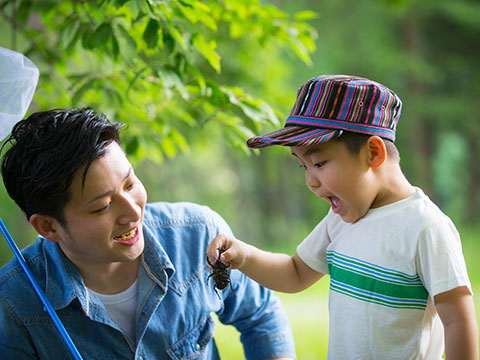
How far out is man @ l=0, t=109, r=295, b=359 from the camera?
155cm

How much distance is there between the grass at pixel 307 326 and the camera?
4168 mm

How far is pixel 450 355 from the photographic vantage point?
1.27 metres

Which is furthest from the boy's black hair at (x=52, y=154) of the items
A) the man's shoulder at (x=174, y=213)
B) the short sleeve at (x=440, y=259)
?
the short sleeve at (x=440, y=259)

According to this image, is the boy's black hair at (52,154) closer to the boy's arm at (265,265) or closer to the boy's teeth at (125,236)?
the boy's teeth at (125,236)

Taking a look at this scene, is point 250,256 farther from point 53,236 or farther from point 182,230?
point 53,236

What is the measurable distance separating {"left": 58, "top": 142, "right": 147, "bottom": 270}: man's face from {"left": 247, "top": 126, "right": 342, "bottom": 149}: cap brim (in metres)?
0.44

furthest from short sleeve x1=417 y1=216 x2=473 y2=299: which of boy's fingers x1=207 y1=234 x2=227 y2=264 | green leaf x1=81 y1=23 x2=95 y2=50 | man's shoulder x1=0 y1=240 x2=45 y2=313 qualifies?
green leaf x1=81 y1=23 x2=95 y2=50

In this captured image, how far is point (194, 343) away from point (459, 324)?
943mm

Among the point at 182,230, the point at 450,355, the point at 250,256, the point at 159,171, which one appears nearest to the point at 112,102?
the point at 182,230

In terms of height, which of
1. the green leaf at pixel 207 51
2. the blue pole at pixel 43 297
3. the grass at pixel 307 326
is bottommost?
the grass at pixel 307 326

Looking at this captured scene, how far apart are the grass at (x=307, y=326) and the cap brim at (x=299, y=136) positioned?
111 inches

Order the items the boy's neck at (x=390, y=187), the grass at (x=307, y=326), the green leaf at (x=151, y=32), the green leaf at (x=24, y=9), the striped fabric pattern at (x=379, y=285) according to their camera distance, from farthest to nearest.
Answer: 1. the grass at (x=307, y=326)
2. the green leaf at (x=24, y=9)
3. the green leaf at (x=151, y=32)
4. the boy's neck at (x=390, y=187)
5. the striped fabric pattern at (x=379, y=285)

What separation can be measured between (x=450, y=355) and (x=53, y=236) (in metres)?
1.23

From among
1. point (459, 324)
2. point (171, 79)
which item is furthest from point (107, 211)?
point (459, 324)
